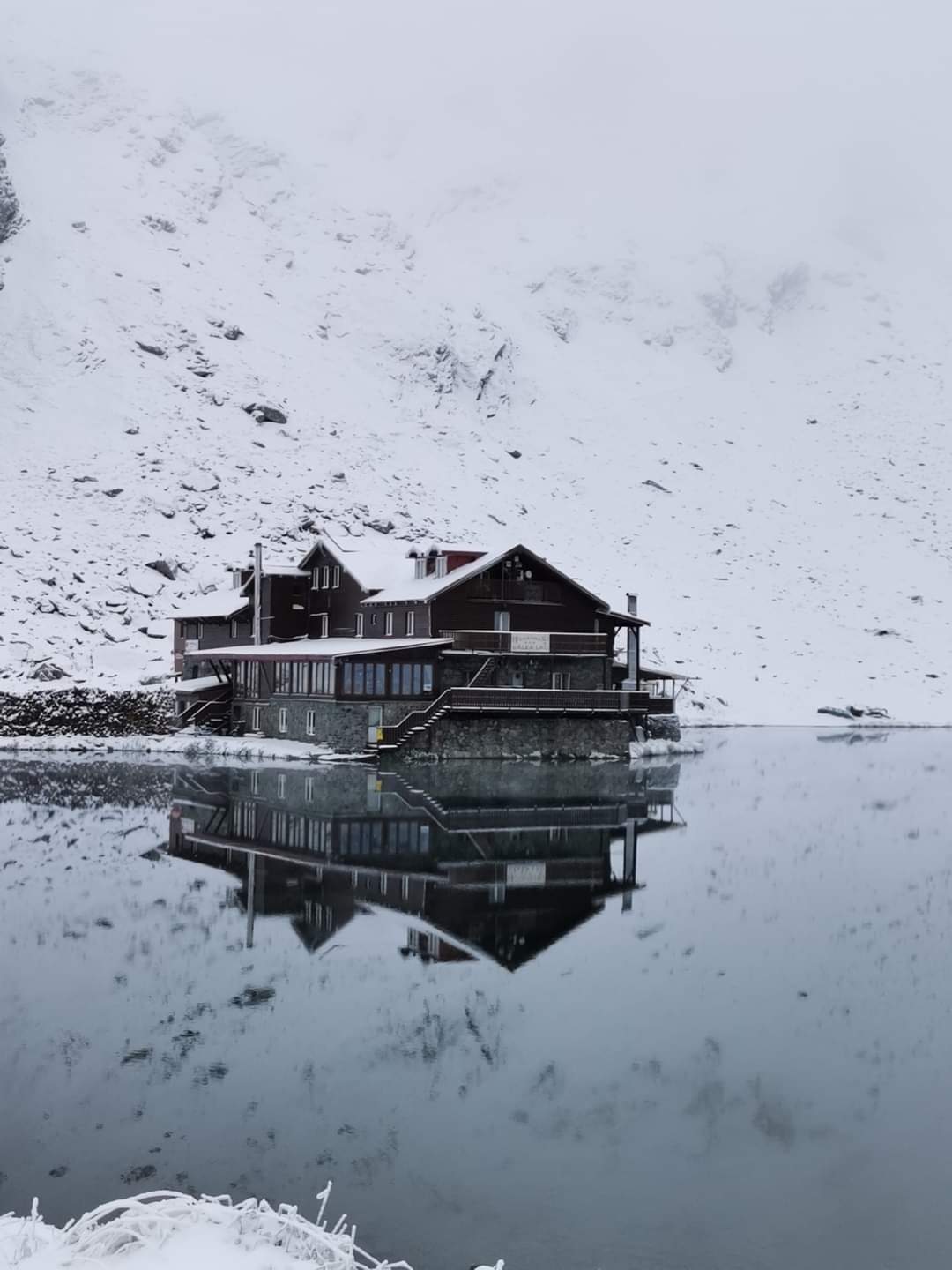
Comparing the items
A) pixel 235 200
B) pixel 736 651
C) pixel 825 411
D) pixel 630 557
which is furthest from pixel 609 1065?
pixel 235 200

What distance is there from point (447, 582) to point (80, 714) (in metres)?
17.1

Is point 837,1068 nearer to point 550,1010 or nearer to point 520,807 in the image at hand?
point 550,1010

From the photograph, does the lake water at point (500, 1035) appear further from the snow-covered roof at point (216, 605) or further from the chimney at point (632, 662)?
the snow-covered roof at point (216, 605)

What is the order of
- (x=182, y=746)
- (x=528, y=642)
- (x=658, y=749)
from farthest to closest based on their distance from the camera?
(x=658, y=749), (x=528, y=642), (x=182, y=746)

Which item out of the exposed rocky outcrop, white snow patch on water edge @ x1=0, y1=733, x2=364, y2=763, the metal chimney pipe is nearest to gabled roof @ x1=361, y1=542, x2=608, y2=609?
the metal chimney pipe

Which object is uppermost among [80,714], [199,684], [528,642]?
[528,642]

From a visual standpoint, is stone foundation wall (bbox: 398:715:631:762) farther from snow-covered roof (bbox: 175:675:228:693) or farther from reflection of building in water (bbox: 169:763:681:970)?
snow-covered roof (bbox: 175:675:228:693)

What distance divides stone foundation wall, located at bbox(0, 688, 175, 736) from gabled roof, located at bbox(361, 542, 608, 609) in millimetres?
11557

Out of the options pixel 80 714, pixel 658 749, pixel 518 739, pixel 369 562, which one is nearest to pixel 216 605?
pixel 369 562

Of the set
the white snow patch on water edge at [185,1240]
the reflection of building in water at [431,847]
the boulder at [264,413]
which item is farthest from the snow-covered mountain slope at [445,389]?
the white snow patch on water edge at [185,1240]

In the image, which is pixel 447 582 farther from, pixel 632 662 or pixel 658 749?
pixel 658 749

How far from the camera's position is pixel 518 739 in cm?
5366

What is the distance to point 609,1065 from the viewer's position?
1481 cm

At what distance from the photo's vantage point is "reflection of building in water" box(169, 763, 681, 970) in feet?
71.7
